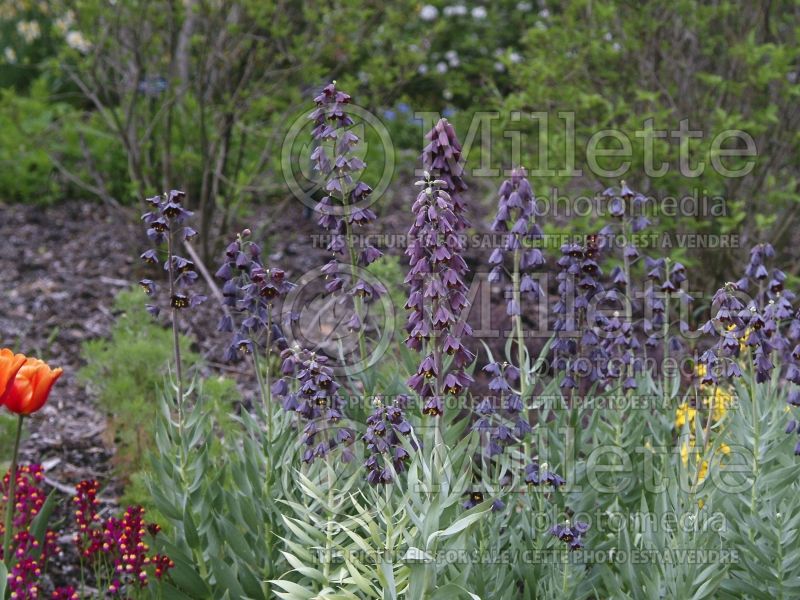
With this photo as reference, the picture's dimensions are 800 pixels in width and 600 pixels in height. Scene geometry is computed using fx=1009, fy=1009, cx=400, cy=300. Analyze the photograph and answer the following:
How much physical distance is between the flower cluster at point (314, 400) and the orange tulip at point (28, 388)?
0.69 m

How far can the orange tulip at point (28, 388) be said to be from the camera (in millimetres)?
2979

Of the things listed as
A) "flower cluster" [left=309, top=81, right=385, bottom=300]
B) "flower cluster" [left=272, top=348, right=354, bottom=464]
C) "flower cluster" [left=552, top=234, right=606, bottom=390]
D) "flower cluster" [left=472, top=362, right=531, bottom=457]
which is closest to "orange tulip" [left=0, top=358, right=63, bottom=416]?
"flower cluster" [left=272, top=348, right=354, bottom=464]

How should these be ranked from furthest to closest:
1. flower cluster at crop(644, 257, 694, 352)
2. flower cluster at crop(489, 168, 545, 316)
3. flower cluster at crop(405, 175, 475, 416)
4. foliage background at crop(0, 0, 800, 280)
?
foliage background at crop(0, 0, 800, 280), flower cluster at crop(644, 257, 694, 352), flower cluster at crop(489, 168, 545, 316), flower cluster at crop(405, 175, 475, 416)

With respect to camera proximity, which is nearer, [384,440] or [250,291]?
[384,440]

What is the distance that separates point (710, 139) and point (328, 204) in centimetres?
332

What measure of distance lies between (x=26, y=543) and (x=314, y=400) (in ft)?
4.45

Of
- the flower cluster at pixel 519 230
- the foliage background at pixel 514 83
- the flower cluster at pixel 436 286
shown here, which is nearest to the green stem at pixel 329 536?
the flower cluster at pixel 436 286

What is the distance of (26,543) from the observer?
3.63 m

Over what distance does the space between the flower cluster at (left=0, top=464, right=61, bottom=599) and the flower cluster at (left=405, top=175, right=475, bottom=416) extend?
1.51 m

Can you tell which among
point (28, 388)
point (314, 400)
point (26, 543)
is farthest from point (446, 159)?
point (26, 543)

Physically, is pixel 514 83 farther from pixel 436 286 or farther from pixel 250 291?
pixel 436 286

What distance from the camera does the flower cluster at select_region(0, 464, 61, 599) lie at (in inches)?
133

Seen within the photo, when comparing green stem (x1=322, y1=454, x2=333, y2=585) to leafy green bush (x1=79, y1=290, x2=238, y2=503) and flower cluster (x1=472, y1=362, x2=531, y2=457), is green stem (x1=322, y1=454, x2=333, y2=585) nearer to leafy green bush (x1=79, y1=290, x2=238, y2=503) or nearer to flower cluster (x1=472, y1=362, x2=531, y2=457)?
flower cluster (x1=472, y1=362, x2=531, y2=457)

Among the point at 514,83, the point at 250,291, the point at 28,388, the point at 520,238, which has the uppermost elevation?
the point at 514,83
